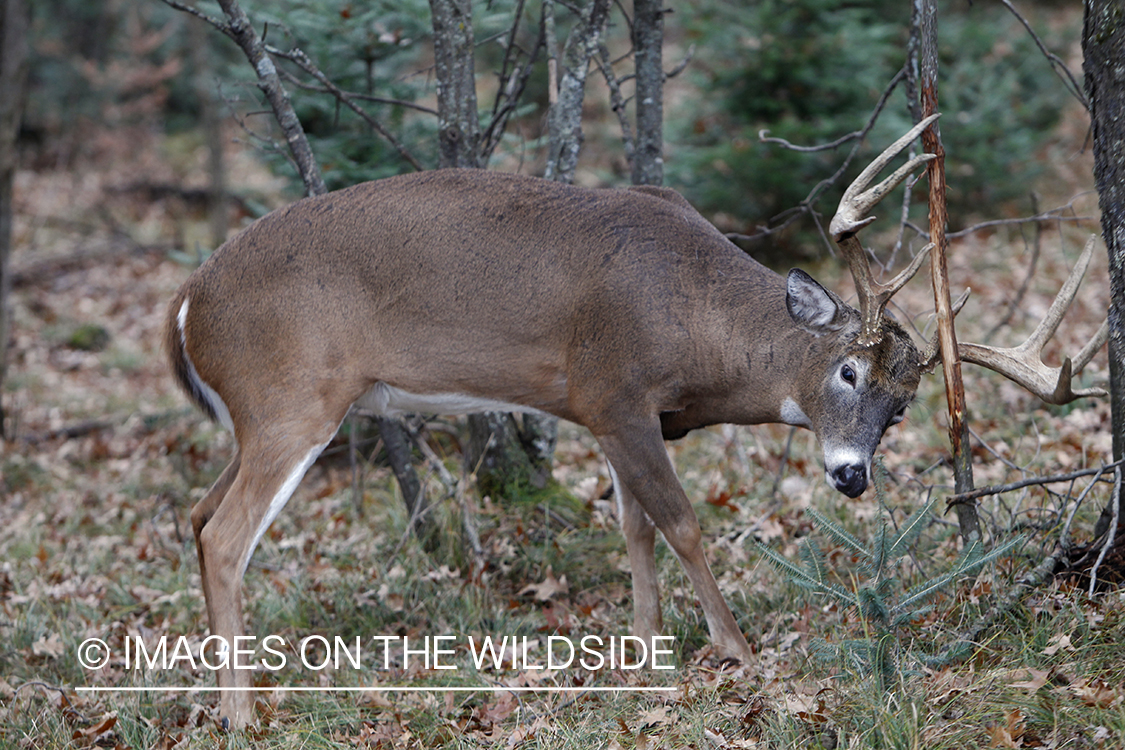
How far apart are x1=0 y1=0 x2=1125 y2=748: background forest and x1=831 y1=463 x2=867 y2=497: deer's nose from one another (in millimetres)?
341

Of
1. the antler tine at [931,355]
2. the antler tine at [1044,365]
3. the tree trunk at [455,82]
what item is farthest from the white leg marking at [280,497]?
the antler tine at [1044,365]

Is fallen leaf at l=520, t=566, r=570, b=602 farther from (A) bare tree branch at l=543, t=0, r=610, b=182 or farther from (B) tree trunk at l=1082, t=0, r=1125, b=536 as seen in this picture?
(B) tree trunk at l=1082, t=0, r=1125, b=536

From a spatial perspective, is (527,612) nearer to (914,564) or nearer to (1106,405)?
(914,564)

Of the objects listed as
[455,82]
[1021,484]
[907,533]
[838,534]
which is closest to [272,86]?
[455,82]

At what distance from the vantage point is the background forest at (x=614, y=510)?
3660 mm

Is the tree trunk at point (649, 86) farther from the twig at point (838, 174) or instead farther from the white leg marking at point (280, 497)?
the white leg marking at point (280, 497)

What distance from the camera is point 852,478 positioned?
427 centimetres

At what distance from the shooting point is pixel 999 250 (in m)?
10.6

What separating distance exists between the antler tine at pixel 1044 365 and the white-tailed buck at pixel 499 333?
384 mm

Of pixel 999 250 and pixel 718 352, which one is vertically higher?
pixel 999 250

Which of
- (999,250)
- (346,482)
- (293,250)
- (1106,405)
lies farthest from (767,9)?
(293,250)

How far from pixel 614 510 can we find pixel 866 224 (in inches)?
105

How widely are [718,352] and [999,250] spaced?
7303 mm

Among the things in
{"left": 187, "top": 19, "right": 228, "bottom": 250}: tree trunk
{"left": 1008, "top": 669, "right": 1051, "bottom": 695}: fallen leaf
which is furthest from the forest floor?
{"left": 187, "top": 19, "right": 228, "bottom": 250}: tree trunk
